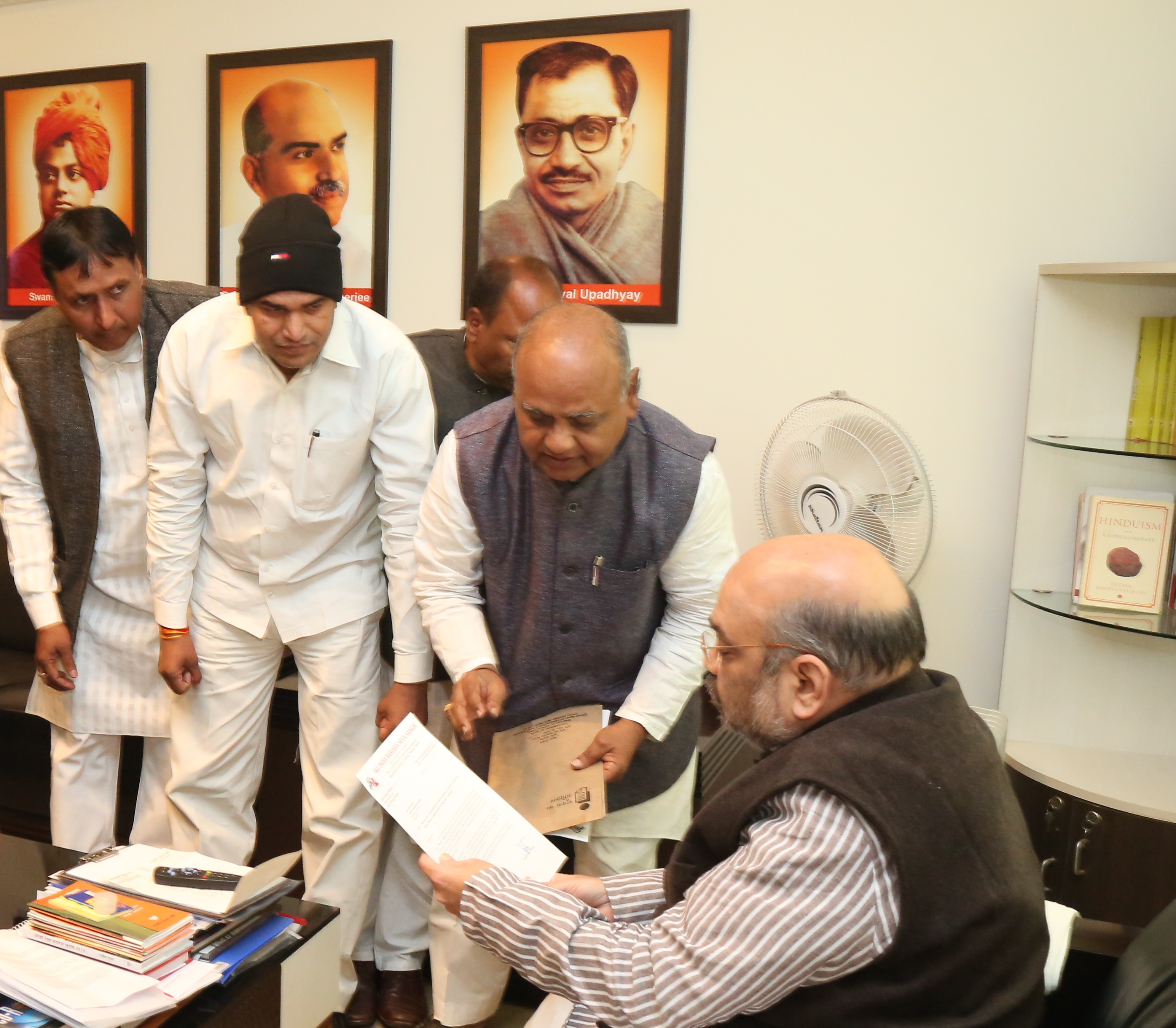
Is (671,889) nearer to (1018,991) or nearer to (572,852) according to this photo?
(1018,991)

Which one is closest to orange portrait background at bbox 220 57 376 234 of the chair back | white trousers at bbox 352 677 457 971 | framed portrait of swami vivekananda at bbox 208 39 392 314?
framed portrait of swami vivekananda at bbox 208 39 392 314

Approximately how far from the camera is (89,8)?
3898 millimetres

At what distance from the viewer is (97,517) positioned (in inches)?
97.9

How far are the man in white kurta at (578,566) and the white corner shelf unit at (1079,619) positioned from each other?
3.64 ft

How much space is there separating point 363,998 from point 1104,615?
199 cm

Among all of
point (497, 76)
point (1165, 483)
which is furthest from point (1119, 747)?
point (497, 76)

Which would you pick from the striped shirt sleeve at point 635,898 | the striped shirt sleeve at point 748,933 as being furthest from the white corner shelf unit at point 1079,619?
the striped shirt sleeve at point 748,933

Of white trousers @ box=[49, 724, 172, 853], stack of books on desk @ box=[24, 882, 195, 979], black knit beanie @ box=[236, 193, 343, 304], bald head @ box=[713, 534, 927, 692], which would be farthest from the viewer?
Answer: white trousers @ box=[49, 724, 172, 853]

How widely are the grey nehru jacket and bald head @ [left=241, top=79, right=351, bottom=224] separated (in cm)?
129

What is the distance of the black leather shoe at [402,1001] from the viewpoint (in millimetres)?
2305

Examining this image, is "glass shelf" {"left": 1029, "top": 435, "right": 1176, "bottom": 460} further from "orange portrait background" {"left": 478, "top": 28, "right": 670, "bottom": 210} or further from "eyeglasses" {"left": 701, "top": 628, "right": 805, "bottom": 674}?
"eyeglasses" {"left": 701, "top": 628, "right": 805, "bottom": 674}

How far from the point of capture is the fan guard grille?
261cm

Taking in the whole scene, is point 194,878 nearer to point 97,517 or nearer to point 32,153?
point 97,517

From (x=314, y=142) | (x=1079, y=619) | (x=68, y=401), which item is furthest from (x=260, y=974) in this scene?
(x=314, y=142)
